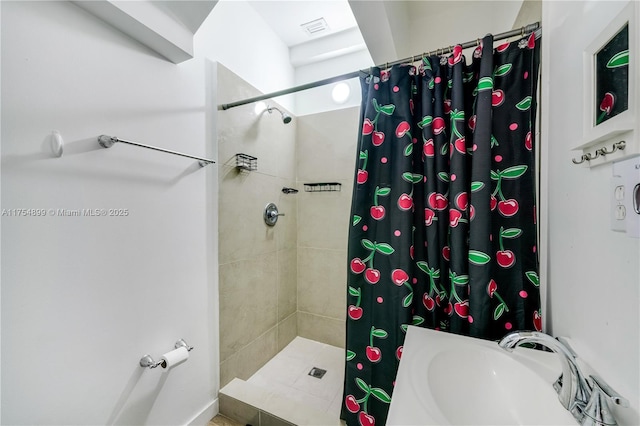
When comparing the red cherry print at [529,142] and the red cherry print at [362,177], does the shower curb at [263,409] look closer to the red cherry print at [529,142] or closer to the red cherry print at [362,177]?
the red cherry print at [362,177]

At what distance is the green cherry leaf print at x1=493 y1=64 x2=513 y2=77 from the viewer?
99cm

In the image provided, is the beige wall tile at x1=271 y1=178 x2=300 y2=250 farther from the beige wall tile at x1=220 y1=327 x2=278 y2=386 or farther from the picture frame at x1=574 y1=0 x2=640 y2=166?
the picture frame at x1=574 y1=0 x2=640 y2=166

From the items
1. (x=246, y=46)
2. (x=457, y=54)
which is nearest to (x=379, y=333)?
(x=457, y=54)

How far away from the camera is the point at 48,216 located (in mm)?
849

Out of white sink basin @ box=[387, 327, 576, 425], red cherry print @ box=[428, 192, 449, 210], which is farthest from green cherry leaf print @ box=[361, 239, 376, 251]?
white sink basin @ box=[387, 327, 576, 425]

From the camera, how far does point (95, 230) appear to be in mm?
967

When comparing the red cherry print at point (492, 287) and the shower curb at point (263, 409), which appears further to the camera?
the shower curb at point (263, 409)

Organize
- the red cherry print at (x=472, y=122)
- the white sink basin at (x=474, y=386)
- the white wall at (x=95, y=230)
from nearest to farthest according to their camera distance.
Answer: the white sink basin at (x=474, y=386)
the white wall at (x=95, y=230)
the red cherry print at (x=472, y=122)

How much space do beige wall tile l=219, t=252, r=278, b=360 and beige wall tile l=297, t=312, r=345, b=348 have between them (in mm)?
385

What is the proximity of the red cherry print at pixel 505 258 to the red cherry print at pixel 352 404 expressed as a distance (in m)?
1.02

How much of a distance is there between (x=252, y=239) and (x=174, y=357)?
2.73 feet

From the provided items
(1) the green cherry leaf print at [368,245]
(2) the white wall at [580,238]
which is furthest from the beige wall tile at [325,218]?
(2) the white wall at [580,238]

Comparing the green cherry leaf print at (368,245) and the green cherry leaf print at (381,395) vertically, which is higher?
the green cherry leaf print at (368,245)

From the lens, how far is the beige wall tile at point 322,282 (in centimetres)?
216
